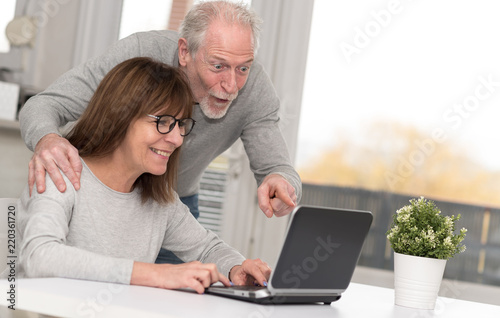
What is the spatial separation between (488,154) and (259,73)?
5.35ft

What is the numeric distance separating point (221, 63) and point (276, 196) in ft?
1.54

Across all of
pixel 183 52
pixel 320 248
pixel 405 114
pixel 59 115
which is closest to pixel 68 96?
pixel 59 115

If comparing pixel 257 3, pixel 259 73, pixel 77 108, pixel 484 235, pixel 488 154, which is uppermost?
pixel 257 3

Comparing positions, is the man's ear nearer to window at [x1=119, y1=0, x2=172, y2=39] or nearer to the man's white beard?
the man's white beard

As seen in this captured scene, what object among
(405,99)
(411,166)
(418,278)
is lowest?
(411,166)

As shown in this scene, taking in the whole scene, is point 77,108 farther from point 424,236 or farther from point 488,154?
point 488,154

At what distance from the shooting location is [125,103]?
5.38 ft

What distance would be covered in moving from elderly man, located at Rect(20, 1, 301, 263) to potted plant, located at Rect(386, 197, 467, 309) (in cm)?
34

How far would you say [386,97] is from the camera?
3443 mm

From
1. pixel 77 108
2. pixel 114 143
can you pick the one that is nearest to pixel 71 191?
pixel 114 143

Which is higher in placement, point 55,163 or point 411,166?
point 55,163

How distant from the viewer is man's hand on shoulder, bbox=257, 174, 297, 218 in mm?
1740

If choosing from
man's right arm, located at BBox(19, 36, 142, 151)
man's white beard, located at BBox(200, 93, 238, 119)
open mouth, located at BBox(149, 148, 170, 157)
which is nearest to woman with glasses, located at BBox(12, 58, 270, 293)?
open mouth, located at BBox(149, 148, 170, 157)

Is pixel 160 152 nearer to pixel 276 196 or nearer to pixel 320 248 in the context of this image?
pixel 276 196
